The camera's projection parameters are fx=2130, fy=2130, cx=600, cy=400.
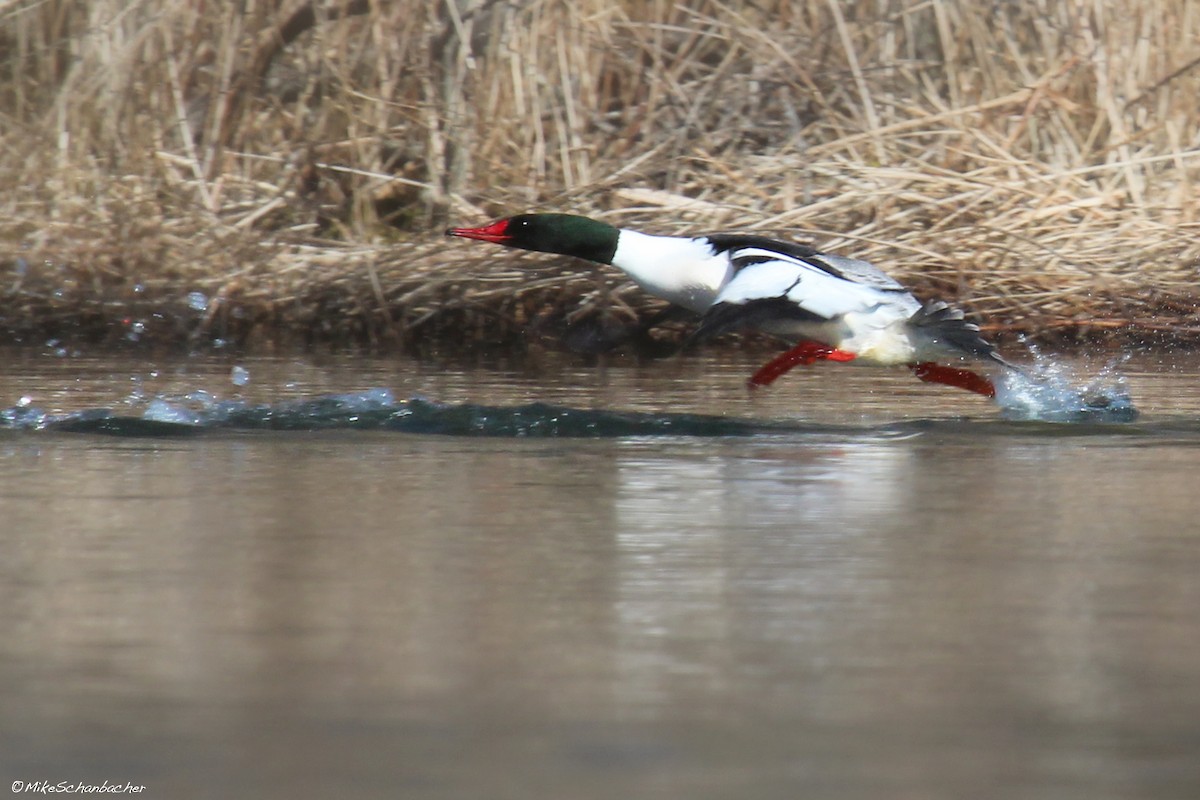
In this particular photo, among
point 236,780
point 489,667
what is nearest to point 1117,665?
point 489,667

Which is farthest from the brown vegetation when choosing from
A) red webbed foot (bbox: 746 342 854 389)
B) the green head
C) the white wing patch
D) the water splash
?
red webbed foot (bbox: 746 342 854 389)

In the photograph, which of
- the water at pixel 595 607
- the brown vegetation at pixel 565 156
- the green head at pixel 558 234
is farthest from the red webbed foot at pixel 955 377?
the brown vegetation at pixel 565 156

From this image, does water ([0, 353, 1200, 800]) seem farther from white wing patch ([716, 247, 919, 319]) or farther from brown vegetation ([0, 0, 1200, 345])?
brown vegetation ([0, 0, 1200, 345])

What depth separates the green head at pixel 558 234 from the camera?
7.48m

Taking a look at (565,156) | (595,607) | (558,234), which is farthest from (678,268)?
(595,607)

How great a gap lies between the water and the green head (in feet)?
A: 5.11

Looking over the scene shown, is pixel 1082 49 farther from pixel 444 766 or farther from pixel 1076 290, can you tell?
pixel 444 766

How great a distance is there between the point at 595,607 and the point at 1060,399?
3.45 meters

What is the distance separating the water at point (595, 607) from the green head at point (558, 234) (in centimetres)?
156

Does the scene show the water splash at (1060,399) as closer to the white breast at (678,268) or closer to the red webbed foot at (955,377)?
the red webbed foot at (955,377)

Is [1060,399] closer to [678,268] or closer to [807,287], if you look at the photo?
[807,287]

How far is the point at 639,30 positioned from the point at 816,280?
4.12 meters

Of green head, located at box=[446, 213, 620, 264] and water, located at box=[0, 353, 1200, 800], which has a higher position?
green head, located at box=[446, 213, 620, 264]

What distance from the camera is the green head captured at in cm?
748
